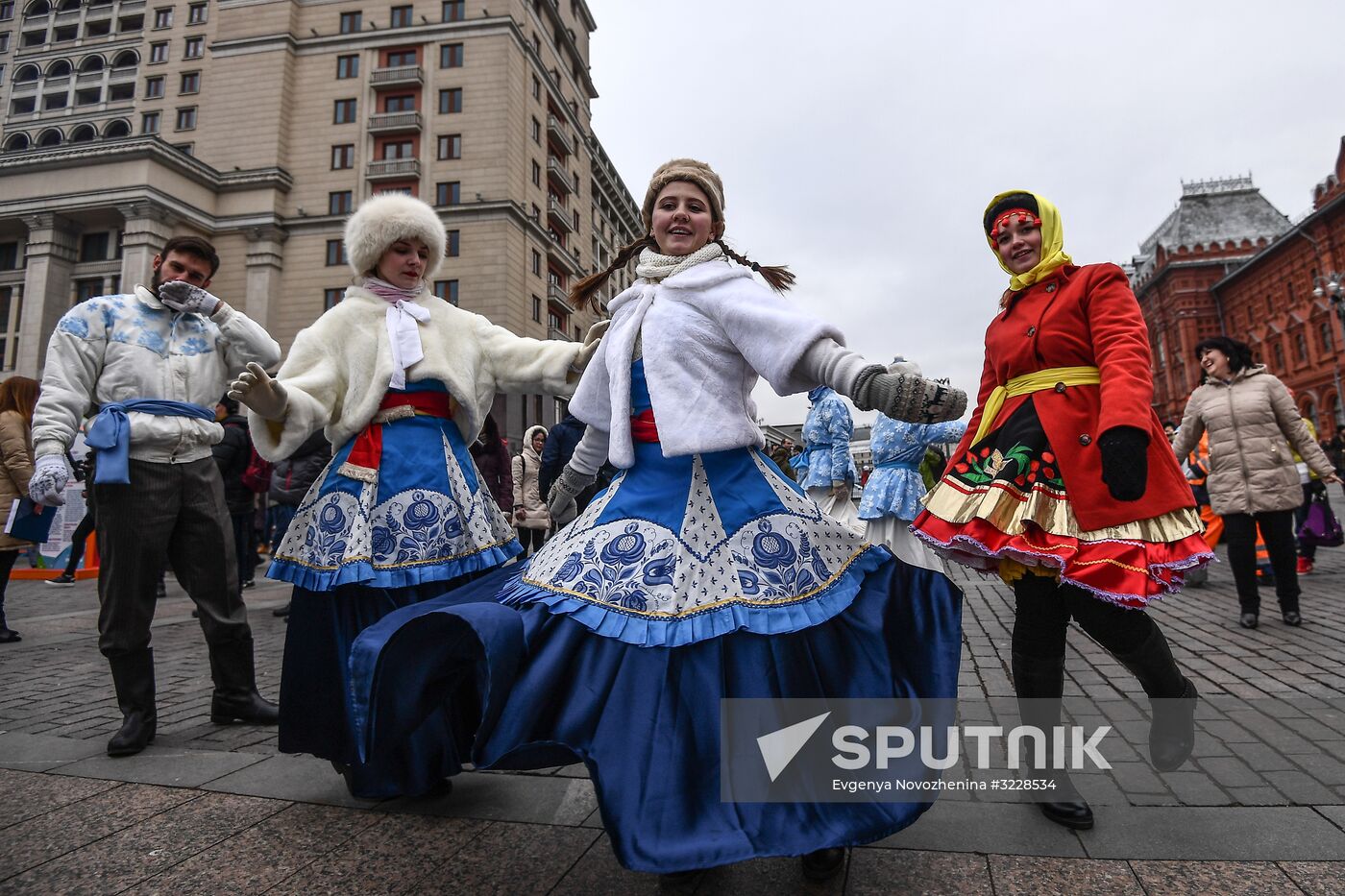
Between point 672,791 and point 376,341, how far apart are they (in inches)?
79.1

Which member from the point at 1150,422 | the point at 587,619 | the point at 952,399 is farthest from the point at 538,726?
the point at 1150,422

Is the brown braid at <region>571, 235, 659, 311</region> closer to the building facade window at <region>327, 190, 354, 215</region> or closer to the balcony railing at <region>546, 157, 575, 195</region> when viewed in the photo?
the building facade window at <region>327, 190, 354, 215</region>

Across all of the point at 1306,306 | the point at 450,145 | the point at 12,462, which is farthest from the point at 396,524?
the point at 1306,306

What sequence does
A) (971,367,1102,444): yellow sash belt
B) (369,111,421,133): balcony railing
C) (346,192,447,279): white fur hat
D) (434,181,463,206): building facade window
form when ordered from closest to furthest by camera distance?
1. (971,367,1102,444): yellow sash belt
2. (346,192,447,279): white fur hat
3. (434,181,463,206): building facade window
4. (369,111,421,133): balcony railing

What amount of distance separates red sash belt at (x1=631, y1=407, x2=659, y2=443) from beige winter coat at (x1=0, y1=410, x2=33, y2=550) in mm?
6412

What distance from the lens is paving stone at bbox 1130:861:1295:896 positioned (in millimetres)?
1799

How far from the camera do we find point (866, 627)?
1.88m

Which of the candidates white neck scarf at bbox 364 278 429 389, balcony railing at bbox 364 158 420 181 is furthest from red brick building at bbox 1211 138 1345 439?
white neck scarf at bbox 364 278 429 389

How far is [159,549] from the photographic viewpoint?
3.31 metres

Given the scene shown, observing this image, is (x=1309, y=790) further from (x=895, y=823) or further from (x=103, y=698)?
(x=103, y=698)

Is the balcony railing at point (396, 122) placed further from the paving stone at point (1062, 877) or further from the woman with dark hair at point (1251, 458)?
the paving stone at point (1062, 877)

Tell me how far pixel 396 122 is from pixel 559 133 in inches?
341

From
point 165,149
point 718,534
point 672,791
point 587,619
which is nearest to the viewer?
point 672,791

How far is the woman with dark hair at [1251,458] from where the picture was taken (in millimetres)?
5047
